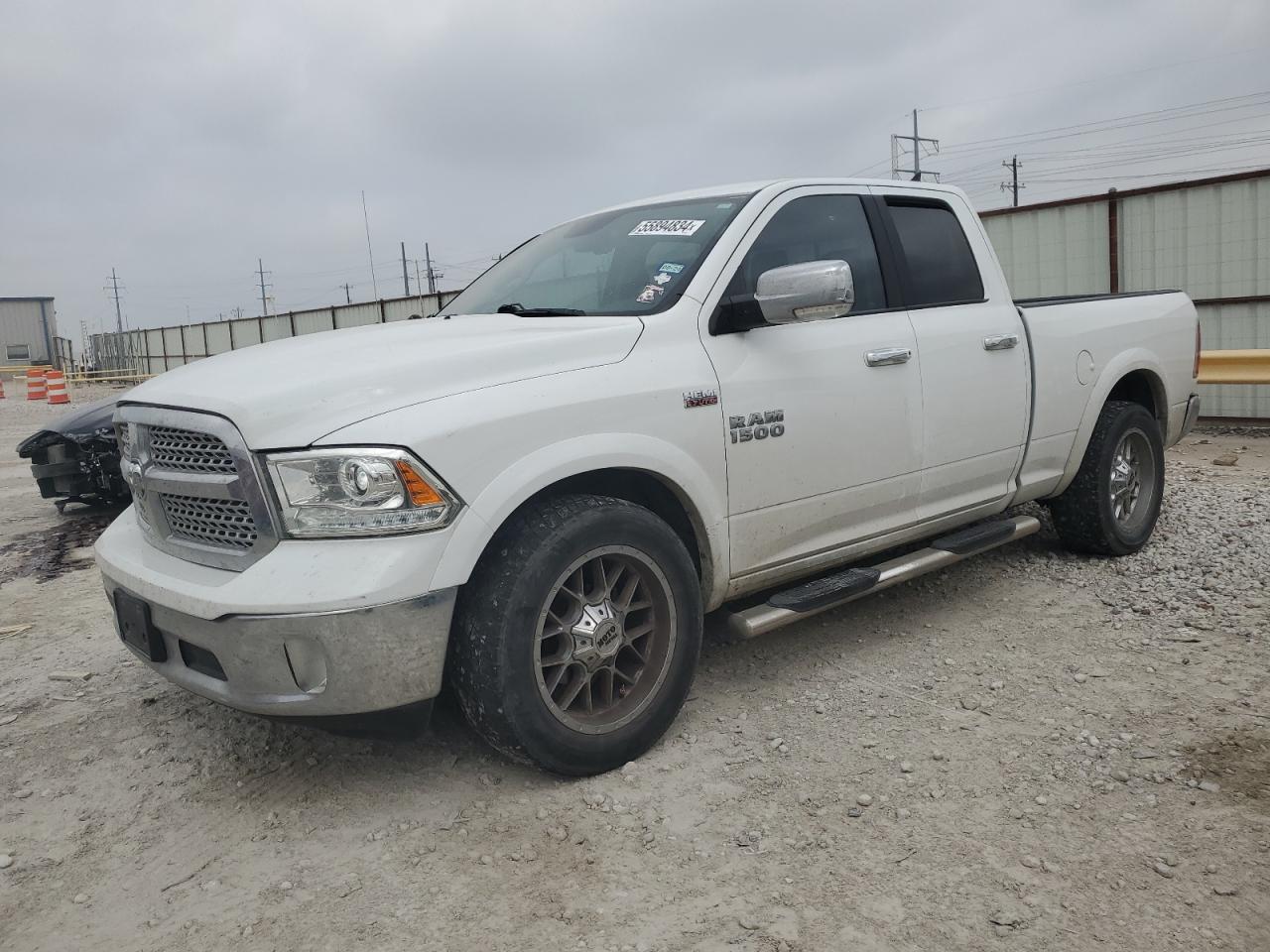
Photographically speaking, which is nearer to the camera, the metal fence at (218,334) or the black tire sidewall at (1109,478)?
the black tire sidewall at (1109,478)

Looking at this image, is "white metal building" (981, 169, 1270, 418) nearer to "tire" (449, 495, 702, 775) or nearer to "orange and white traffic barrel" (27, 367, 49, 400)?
"tire" (449, 495, 702, 775)

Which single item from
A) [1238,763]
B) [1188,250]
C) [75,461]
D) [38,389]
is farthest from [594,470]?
[38,389]

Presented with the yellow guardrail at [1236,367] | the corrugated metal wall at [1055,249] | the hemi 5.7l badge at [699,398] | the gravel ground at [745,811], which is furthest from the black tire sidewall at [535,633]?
the corrugated metal wall at [1055,249]

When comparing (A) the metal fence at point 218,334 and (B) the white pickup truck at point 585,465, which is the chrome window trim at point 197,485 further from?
(A) the metal fence at point 218,334

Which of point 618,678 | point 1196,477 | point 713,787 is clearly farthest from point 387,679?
point 1196,477

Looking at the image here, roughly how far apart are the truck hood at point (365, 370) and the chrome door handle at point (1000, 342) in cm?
185

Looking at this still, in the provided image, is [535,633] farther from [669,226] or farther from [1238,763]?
[1238,763]

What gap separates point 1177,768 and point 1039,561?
93.6 inches

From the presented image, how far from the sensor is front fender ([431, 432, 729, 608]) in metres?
2.75

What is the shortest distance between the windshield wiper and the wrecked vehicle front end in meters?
4.58

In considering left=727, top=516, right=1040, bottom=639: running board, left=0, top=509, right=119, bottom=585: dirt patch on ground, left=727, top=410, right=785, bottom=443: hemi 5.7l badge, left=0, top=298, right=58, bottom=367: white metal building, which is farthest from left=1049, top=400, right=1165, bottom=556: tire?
left=0, top=298, right=58, bottom=367: white metal building

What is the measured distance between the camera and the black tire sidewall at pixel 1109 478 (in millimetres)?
5082

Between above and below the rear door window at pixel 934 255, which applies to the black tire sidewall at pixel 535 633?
below

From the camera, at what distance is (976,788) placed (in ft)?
9.75
